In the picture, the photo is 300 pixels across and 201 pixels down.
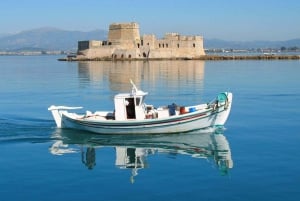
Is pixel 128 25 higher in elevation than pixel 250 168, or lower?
higher

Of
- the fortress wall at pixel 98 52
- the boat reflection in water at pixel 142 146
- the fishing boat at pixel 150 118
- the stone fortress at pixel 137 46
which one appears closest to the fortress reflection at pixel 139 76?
the fishing boat at pixel 150 118

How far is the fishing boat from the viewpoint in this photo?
16.4 meters

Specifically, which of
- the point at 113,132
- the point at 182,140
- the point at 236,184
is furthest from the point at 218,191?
the point at 113,132

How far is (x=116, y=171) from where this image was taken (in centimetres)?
1262

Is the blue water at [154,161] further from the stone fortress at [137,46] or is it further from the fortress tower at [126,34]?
the stone fortress at [137,46]

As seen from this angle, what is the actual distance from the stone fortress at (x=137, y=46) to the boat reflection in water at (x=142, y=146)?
6671cm

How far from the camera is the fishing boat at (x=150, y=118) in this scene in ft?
53.7

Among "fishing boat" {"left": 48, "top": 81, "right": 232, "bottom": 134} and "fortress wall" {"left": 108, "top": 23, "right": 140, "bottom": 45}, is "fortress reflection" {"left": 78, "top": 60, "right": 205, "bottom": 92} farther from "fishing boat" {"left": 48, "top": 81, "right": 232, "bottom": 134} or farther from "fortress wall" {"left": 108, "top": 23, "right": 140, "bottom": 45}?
"fortress wall" {"left": 108, "top": 23, "right": 140, "bottom": 45}

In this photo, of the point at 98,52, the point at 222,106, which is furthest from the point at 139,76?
the point at 98,52

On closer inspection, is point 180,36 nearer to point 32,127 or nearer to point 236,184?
point 32,127

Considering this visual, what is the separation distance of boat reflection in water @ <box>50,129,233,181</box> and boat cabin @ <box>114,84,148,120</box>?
67 centimetres

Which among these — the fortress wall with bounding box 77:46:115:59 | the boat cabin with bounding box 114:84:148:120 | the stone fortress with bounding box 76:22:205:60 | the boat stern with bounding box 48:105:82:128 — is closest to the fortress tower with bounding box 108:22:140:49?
the stone fortress with bounding box 76:22:205:60

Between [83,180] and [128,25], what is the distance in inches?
2860

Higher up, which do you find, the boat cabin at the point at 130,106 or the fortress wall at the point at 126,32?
the fortress wall at the point at 126,32
